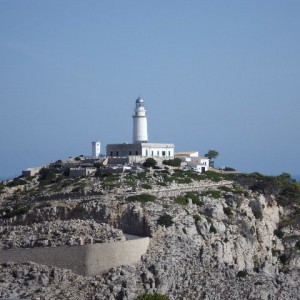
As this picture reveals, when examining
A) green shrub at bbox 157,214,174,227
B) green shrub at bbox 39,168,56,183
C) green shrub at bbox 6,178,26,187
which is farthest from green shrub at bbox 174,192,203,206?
green shrub at bbox 6,178,26,187

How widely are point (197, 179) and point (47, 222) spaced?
1455 centimetres

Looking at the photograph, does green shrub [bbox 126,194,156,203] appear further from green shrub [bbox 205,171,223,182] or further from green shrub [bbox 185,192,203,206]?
green shrub [bbox 205,171,223,182]

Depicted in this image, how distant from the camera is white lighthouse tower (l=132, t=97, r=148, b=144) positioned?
80.4 meters

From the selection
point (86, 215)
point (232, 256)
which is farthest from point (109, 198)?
point (232, 256)

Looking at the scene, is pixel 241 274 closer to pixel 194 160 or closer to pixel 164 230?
pixel 164 230

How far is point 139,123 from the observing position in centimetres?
8044

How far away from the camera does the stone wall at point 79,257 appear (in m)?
53.9

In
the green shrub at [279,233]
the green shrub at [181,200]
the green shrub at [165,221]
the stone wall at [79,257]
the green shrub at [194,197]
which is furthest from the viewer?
the green shrub at [279,233]

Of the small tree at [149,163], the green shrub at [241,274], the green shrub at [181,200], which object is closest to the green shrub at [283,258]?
the green shrub at [181,200]

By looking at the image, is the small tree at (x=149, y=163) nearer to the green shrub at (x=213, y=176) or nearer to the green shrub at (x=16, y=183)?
the green shrub at (x=213, y=176)

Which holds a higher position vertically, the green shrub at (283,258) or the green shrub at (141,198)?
the green shrub at (141,198)

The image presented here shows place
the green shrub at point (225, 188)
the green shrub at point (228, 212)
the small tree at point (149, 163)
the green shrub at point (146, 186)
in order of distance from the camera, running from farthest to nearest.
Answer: the small tree at point (149, 163) → the green shrub at point (225, 188) → the green shrub at point (146, 186) → the green shrub at point (228, 212)

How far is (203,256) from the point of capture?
57.7 meters

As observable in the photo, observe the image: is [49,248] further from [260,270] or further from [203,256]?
[260,270]
